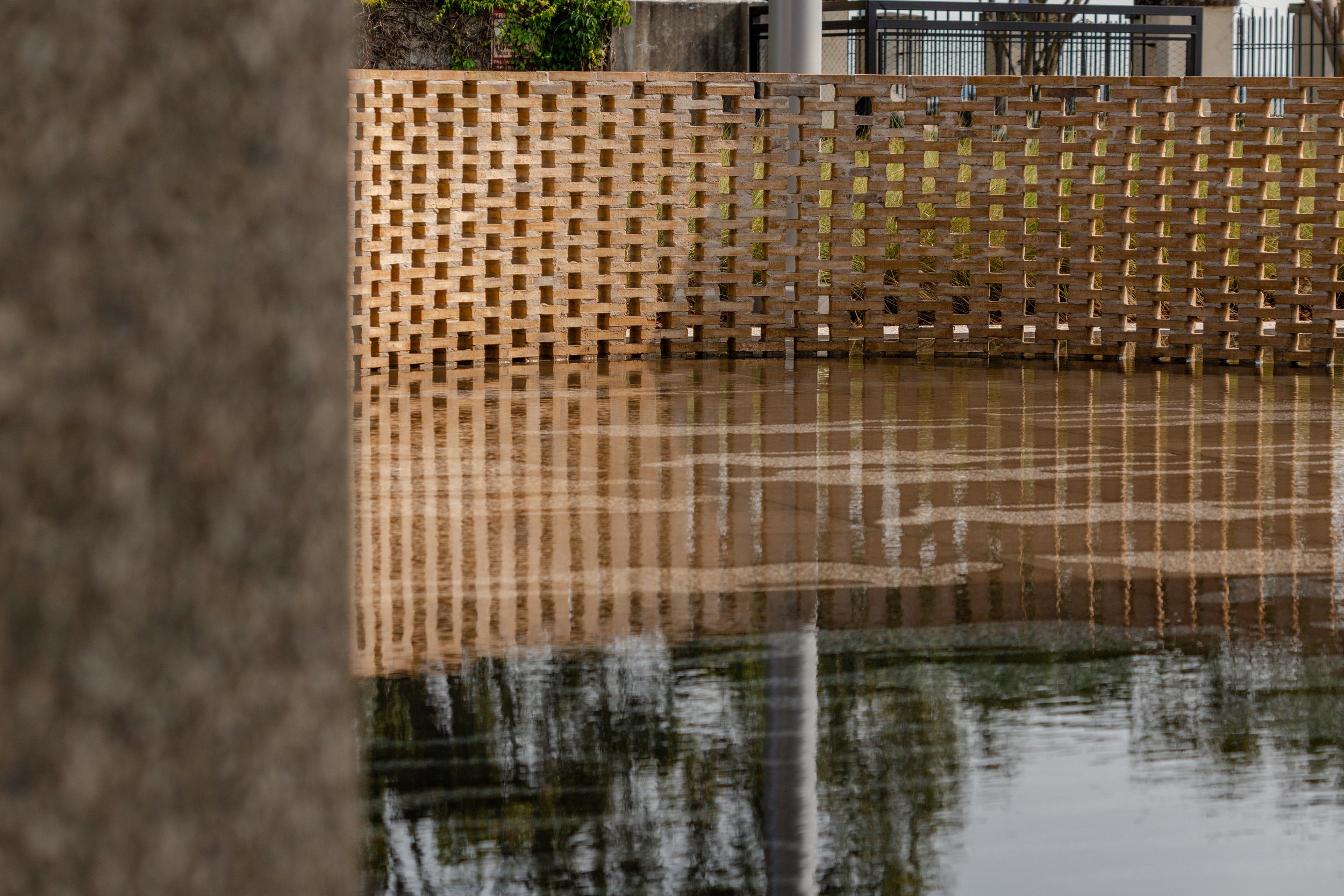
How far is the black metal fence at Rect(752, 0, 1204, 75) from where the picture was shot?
54.2ft

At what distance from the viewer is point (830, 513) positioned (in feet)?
19.6

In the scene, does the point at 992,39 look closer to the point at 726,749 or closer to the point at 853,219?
the point at 853,219

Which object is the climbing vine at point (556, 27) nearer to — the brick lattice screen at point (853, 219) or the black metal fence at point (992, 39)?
the black metal fence at point (992, 39)

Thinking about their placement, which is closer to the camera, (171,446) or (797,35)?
(171,446)

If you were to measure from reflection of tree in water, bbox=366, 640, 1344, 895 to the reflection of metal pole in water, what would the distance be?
0.08ft

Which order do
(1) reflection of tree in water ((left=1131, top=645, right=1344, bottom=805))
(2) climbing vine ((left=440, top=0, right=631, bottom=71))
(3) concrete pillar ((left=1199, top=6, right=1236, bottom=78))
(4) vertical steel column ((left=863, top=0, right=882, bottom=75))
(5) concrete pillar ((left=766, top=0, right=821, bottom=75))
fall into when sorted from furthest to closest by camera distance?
(3) concrete pillar ((left=1199, top=6, right=1236, bottom=78)) < (2) climbing vine ((left=440, top=0, right=631, bottom=71)) < (4) vertical steel column ((left=863, top=0, right=882, bottom=75)) < (5) concrete pillar ((left=766, top=0, right=821, bottom=75)) < (1) reflection of tree in water ((left=1131, top=645, right=1344, bottom=805))

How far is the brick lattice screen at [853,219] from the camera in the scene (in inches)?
437

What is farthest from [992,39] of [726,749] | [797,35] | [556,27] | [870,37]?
[726,749]

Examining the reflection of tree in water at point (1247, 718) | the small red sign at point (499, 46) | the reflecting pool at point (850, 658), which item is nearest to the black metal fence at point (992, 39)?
the small red sign at point (499, 46)

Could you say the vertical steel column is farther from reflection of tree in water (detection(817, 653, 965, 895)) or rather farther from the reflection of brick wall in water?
reflection of tree in water (detection(817, 653, 965, 895))

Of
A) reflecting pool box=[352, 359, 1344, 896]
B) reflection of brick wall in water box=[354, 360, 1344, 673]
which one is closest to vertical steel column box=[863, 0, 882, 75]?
reflection of brick wall in water box=[354, 360, 1344, 673]

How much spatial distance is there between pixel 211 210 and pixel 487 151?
10677 millimetres

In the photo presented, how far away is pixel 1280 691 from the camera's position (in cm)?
376

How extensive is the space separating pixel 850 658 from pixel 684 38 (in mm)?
16814
